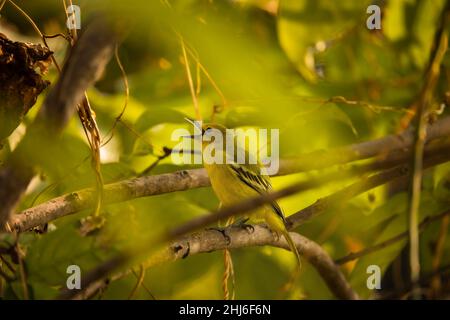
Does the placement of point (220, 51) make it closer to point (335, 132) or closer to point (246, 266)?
point (335, 132)

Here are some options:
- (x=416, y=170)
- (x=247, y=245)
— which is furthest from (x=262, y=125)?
(x=416, y=170)

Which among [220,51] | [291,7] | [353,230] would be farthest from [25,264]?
[353,230]

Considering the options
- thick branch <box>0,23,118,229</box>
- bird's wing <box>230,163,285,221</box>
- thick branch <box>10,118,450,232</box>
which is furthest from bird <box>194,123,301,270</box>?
thick branch <box>0,23,118,229</box>

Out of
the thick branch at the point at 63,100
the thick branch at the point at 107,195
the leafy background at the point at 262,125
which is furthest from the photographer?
the leafy background at the point at 262,125

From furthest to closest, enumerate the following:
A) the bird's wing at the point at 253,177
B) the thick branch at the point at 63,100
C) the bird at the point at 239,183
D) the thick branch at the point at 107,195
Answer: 1. the bird's wing at the point at 253,177
2. the bird at the point at 239,183
3. the thick branch at the point at 107,195
4. the thick branch at the point at 63,100

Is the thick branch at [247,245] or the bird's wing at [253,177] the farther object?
the bird's wing at [253,177]

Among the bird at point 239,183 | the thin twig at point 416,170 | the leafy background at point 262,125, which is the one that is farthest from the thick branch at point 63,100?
the bird at point 239,183

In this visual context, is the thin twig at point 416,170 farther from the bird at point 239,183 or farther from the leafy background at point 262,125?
the bird at point 239,183

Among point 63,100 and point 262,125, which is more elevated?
point 262,125

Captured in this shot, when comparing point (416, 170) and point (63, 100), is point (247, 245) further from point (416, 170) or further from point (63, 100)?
point (63, 100)
